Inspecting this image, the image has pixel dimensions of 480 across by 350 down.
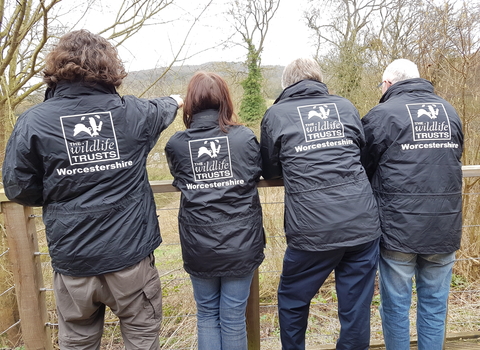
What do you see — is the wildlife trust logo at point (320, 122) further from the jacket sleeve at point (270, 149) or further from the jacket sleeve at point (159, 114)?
the jacket sleeve at point (159, 114)

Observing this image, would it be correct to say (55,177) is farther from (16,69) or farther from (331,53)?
(331,53)

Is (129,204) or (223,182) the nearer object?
(129,204)

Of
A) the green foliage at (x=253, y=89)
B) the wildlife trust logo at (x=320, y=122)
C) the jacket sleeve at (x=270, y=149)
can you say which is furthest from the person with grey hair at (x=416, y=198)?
the green foliage at (x=253, y=89)

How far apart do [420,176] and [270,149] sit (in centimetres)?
79

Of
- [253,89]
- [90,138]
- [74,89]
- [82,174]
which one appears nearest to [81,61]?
[74,89]

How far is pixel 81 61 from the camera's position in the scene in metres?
1.59

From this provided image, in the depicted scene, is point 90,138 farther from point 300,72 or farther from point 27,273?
point 300,72

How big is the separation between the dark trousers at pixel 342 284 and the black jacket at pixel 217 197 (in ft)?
0.84

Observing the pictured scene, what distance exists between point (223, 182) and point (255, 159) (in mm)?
217

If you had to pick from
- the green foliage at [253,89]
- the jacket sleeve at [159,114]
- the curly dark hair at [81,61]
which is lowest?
the jacket sleeve at [159,114]

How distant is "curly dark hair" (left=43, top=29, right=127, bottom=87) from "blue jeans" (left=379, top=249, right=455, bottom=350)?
1.74m

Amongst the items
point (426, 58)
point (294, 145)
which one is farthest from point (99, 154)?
point (426, 58)

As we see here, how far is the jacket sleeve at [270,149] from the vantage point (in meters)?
1.96

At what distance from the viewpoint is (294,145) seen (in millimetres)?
1891
